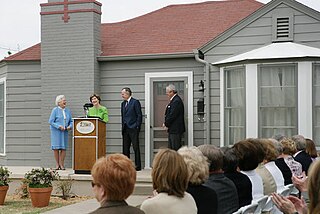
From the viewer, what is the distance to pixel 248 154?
5.10m

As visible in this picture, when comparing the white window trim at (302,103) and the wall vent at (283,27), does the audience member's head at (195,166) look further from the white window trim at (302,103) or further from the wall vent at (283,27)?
the wall vent at (283,27)

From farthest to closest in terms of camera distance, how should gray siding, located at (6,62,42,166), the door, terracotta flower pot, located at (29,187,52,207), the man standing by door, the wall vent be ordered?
1. gray siding, located at (6,62,42,166)
2. the door
3. the man standing by door
4. the wall vent
5. terracotta flower pot, located at (29,187,52,207)

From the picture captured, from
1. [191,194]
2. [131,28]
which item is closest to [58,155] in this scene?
[131,28]

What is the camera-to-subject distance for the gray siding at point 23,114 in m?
12.3

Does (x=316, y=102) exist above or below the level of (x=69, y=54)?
below

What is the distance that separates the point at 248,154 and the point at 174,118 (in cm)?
544

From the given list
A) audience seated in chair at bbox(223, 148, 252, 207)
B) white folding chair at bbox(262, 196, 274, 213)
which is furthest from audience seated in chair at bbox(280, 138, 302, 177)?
audience seated in chair at bbox(223, 148, 252, 207)

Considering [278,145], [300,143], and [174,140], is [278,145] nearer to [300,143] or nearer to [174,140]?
[300,143]

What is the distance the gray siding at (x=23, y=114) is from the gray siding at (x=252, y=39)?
3924mm

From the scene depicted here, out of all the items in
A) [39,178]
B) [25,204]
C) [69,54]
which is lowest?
[25,204]

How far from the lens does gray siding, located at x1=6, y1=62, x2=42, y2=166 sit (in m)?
12.3

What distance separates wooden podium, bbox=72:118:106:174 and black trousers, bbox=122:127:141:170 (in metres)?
0.69

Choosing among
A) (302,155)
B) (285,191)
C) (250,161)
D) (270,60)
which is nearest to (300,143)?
(302,155)

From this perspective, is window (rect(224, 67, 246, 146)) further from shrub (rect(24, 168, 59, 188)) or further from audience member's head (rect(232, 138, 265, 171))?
audience member's head (rect(232, 138, 265, 171))
